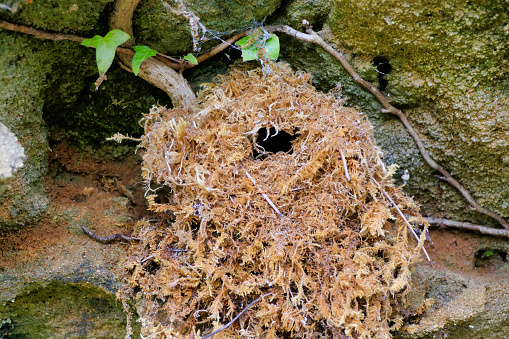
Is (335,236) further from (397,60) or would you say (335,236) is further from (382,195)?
(397,60)

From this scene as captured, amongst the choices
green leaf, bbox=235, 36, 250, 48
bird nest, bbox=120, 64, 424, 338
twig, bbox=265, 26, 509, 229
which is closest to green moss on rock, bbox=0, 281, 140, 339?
bird nest, bbox=120, 64, 424, 338

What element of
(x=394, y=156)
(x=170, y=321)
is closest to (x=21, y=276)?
(x=170, y=321)

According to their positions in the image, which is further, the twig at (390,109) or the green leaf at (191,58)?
the twig at (390,109)

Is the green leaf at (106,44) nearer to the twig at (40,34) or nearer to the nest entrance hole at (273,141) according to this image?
the twig at (40,34)

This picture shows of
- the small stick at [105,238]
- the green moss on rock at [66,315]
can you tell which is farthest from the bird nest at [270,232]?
the green moss on rock at [66,315]

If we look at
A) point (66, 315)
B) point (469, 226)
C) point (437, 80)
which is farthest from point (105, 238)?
point (469, 226)

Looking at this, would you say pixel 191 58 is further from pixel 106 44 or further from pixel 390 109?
pixel 390 109
